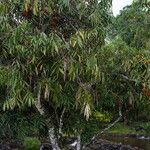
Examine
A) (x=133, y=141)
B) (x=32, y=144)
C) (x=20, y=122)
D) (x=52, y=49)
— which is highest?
(x=52, y=49)

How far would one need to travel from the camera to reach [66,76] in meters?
12.2

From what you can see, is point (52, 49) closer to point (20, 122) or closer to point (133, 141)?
point (20, 122)

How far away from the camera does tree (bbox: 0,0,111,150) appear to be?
37.4ft

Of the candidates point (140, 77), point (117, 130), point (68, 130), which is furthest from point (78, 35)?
point (117, 130)

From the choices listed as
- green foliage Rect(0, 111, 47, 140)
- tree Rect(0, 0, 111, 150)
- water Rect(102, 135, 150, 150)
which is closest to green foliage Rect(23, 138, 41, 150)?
green foliage Rect(0, 111, 47, 140)

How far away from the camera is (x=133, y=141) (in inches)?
1131

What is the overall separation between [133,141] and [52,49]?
61.6ft

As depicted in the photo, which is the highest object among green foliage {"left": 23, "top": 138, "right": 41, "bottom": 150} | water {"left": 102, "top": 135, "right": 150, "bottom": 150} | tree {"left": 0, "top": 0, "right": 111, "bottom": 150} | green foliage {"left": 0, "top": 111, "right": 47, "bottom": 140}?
tree {"left": 0, "top": 0, "right": 111, "bottom": 150}

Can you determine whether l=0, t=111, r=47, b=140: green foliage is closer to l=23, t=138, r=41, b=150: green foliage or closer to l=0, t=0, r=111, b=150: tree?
l=0, t=0, r=111, b=150: tree

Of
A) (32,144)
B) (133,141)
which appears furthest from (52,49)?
(133,141)

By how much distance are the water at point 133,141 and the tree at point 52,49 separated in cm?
1445

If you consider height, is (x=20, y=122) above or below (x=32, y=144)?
above

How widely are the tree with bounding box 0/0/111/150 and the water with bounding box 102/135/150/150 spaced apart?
14.4 m

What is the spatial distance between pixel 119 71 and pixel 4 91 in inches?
141
